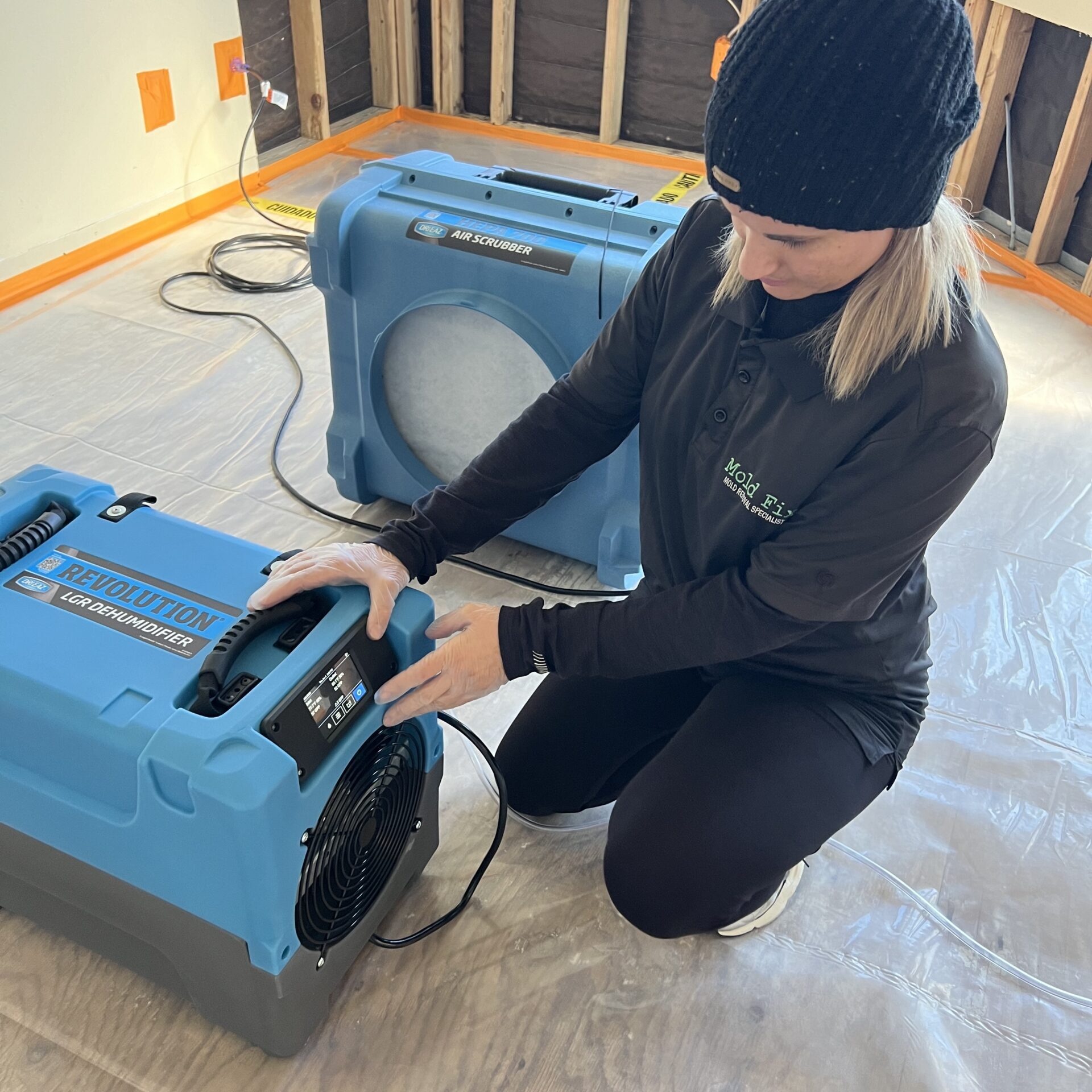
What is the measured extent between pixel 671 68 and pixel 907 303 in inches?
112

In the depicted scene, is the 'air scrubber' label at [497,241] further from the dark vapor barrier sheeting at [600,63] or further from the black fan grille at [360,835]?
the dark vapor barrier sheeting at [600,63]

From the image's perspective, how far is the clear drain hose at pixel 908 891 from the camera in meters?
1.16

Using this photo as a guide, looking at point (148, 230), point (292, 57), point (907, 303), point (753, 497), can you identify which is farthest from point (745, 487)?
point (292, 57)

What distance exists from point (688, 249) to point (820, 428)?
256mm

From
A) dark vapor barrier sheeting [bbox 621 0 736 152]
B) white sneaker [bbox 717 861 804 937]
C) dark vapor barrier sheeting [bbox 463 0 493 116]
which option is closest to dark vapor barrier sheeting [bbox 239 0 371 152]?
dark vapor barrier sheeting [bbox 463 0 493 116]

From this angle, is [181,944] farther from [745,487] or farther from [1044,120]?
[1044,120]

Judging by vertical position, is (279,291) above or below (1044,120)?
below

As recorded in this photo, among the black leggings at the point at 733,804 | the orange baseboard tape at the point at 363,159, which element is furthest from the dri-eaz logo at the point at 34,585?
the orange baseboard tape at the point at 363,159

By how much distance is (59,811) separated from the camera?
0.90 metres

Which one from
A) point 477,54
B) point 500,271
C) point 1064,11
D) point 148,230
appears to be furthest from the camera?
point 477,54

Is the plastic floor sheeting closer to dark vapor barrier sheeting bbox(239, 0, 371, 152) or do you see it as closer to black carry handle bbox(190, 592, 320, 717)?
black carry handle bbox(190, 592, 320, 717)

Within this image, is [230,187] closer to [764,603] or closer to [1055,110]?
[1055,110]

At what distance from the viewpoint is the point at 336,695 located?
883 millimetres

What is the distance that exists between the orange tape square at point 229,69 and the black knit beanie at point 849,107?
2.47 meters
